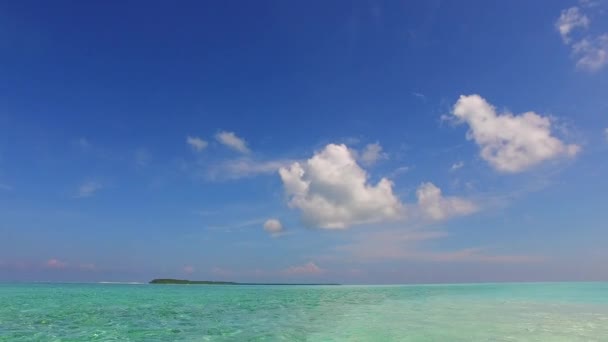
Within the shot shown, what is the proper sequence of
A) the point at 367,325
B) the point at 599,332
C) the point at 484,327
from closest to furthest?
the point at 599,332 < the point at 484,327 < the point at 367,325

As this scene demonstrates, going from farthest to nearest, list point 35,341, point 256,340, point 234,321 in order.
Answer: point 234,321
point 256,340
point 35,341

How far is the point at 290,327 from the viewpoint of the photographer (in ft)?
58.2

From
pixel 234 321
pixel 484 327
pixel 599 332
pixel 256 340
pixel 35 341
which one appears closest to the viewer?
pixel 35 341

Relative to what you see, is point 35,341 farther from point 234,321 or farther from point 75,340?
point 234,321

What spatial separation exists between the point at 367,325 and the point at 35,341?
508 inches

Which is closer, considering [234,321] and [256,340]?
[256,340]

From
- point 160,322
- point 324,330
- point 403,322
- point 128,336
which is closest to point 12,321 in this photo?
point 160,322

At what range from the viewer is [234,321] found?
20016mm

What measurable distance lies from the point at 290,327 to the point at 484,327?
831 cm

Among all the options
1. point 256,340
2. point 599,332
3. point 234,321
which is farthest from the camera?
point 234,321

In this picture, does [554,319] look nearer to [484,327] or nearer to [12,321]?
[484,327]

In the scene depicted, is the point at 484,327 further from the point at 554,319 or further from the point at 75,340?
the point at 75,340

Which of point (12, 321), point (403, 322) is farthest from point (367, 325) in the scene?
point (12, 321)

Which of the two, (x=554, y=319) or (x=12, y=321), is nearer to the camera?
(x=12, y=321)
